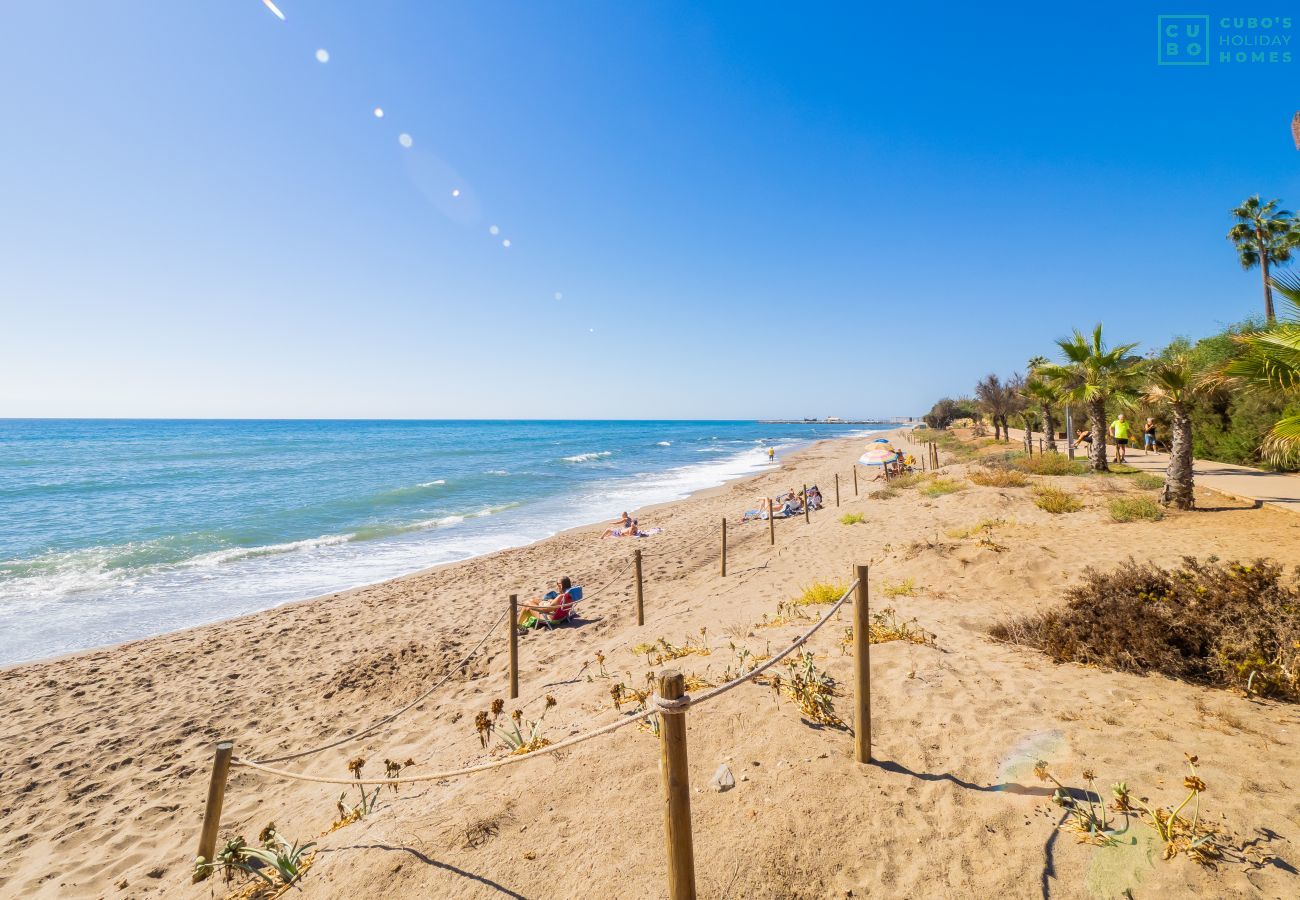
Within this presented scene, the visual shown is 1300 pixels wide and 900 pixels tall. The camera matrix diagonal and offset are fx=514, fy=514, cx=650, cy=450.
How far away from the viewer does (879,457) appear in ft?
74.0

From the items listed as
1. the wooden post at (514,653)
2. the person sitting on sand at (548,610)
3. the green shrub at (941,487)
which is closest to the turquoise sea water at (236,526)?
the person sitting on sand at (548,610)

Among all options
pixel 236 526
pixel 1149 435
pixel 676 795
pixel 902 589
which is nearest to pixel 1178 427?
pixel 902 589

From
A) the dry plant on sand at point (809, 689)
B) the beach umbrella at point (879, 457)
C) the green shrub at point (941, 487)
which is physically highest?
the beach umbrella at point (879, 457)

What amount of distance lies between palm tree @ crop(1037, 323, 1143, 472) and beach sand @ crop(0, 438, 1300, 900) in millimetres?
5601

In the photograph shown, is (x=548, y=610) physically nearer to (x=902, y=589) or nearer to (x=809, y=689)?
(x=809, y=689)

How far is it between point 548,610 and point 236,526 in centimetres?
1750

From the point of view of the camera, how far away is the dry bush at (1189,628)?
462 centimetres

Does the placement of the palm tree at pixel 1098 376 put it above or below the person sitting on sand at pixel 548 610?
above

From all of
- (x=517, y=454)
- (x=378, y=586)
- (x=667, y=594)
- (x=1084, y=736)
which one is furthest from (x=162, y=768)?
(x=517, y=454)

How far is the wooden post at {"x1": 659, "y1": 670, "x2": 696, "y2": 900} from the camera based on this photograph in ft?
7.94

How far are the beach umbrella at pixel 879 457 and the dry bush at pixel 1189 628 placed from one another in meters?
16.7

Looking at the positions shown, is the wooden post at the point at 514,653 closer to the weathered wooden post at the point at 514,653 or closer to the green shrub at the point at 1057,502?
the weathered wooden post at the point at 514,653

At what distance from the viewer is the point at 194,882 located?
4008mm

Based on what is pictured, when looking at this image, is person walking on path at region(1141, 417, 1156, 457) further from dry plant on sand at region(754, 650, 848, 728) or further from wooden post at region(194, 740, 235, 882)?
wooden post at region(194, 740, 235, 882)
